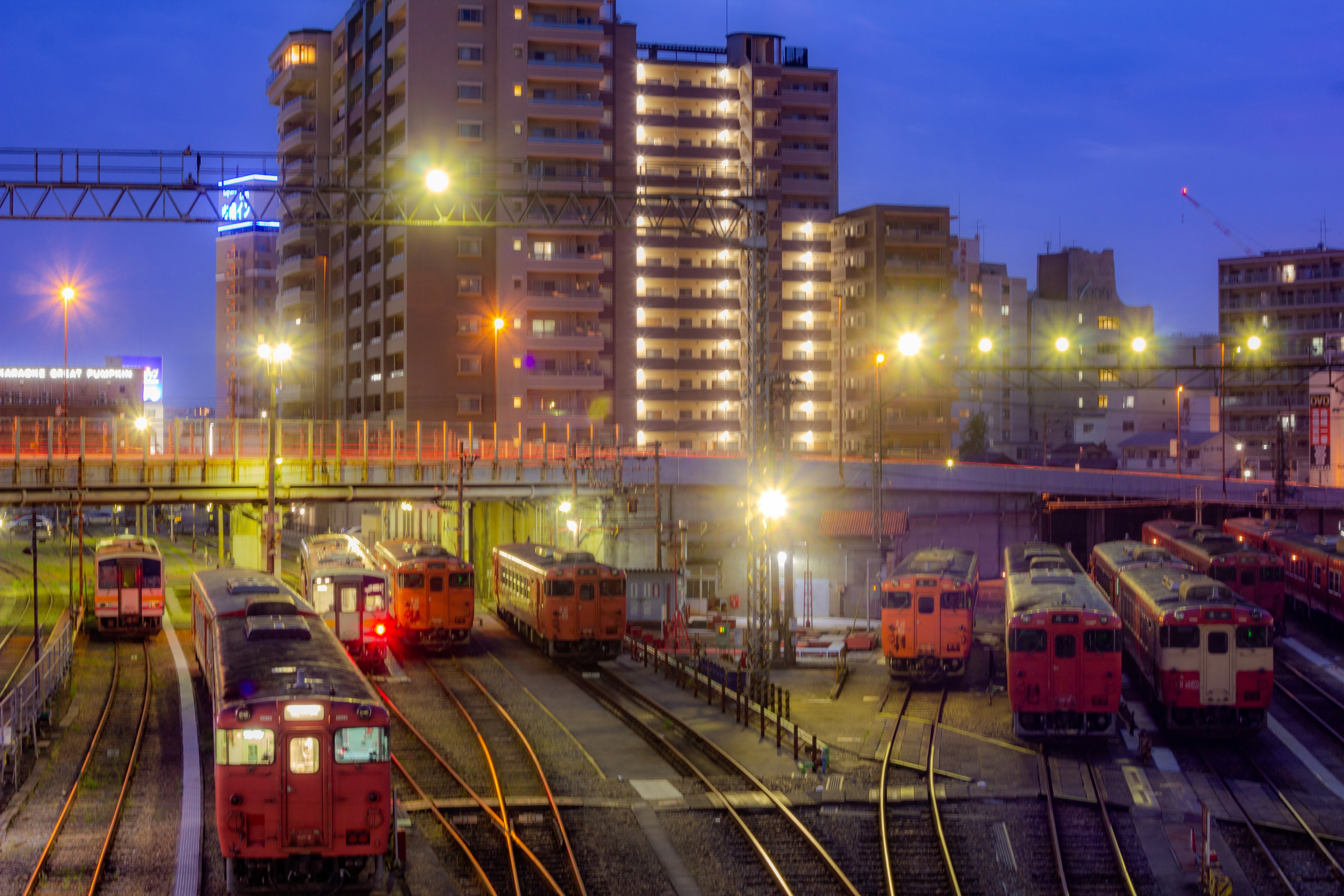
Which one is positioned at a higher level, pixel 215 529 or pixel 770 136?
→ pixel 770 136

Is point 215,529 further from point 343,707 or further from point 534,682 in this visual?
point 343,707

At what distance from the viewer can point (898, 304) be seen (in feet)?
302

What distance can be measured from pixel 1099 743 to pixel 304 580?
23.8 metres

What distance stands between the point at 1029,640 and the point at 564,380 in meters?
56.1

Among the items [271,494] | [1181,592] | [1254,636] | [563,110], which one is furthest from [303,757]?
[563,110]

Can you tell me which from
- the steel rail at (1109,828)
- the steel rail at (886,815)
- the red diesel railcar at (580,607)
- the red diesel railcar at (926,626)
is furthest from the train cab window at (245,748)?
the red diesel railcar at (580,607)

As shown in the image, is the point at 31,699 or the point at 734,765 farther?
the point at 31,699

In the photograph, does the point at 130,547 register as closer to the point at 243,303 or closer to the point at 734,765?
the point at 734,765

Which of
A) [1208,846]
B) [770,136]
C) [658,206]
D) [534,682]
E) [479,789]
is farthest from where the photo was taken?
[770,136]

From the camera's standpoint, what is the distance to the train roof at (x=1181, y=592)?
26.3m

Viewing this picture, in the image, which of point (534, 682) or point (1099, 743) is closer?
point (1099, 743)

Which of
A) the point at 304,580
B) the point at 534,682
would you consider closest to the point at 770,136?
the point at 304,580

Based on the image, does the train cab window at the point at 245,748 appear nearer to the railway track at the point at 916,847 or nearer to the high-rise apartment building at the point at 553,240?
the railway track at the point at 916,847

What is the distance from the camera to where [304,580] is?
40.5m
